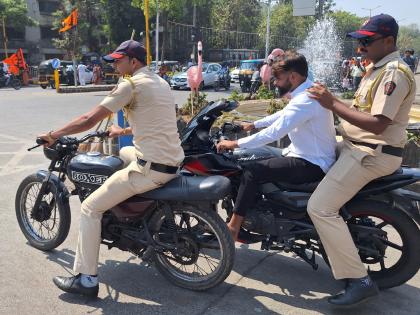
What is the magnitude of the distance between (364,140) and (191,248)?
1.54 meters

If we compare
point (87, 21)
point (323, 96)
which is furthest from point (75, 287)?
point (87, 21)

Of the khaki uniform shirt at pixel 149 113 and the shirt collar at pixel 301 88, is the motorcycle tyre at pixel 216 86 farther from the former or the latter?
the khaki uniform shirt at pixel 149 113

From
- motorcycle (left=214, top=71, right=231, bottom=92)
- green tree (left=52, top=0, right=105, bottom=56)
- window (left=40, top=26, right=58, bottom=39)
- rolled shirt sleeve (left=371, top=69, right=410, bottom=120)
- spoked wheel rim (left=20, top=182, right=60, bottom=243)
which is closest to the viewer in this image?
rolled shirt sleeve (left=371, top=69, right=410, bottom=120)

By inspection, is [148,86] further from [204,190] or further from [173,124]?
[204,190]

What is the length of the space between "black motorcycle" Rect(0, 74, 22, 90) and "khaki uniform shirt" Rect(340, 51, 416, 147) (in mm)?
25635

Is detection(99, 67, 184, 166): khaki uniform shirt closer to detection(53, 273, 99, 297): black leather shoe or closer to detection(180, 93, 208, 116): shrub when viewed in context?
detection(53, 273, 99, 297): black leather shoe

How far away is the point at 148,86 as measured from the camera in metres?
3.21

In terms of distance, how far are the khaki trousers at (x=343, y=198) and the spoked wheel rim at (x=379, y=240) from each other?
27cm

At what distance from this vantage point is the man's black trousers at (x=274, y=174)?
338 centimetres

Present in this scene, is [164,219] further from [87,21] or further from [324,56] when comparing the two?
[87,21]

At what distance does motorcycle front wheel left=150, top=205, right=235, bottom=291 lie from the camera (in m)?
3.30

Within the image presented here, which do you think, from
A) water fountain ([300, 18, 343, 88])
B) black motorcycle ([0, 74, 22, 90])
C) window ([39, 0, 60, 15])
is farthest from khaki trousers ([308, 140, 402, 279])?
window ([39, 0, 60, 15])

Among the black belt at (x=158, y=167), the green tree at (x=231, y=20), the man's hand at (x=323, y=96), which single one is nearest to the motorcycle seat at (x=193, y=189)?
the black belt at (x=158, y=167)

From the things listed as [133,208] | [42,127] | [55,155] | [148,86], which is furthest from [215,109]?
[42,127]
